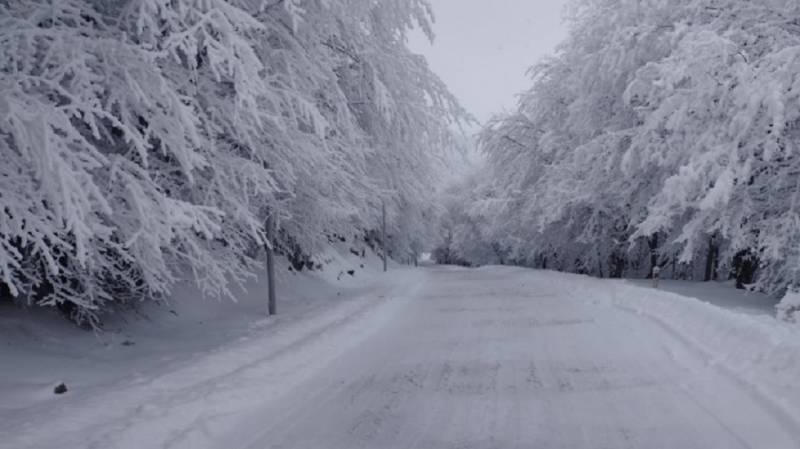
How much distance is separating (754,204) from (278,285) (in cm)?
1169

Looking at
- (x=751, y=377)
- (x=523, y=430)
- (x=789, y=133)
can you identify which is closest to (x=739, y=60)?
(x=789, y=133)

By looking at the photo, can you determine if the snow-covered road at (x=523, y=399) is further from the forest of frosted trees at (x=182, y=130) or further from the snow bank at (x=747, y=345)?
the forest of frosted trees at (x=182, y=130)

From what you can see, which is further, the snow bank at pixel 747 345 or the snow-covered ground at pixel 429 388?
the snow bank at pixel 747 345

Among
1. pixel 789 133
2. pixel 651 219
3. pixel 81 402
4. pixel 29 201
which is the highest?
pixel 789 133

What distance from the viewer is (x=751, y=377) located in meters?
5.77

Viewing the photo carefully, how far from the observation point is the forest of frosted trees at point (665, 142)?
461 inches

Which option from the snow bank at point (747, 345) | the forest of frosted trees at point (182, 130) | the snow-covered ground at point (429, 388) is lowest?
the snow-covered ground at point (429, 388)

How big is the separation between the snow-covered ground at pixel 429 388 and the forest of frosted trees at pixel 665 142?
3531 mm

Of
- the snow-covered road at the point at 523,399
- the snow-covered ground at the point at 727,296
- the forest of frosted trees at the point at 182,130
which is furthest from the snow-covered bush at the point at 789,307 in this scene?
the forest of frosted trees at the point at 182,130

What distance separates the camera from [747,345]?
21.8ft

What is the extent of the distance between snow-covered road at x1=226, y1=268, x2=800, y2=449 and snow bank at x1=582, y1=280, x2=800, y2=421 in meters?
0.15

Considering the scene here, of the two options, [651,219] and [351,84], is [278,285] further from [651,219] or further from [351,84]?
[651,219]

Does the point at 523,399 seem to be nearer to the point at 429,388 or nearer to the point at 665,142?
the point at 429,388

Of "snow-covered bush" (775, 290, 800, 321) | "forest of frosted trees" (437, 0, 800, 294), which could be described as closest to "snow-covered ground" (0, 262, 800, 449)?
"snow-covered bush" (775, 290, 800, 321)
